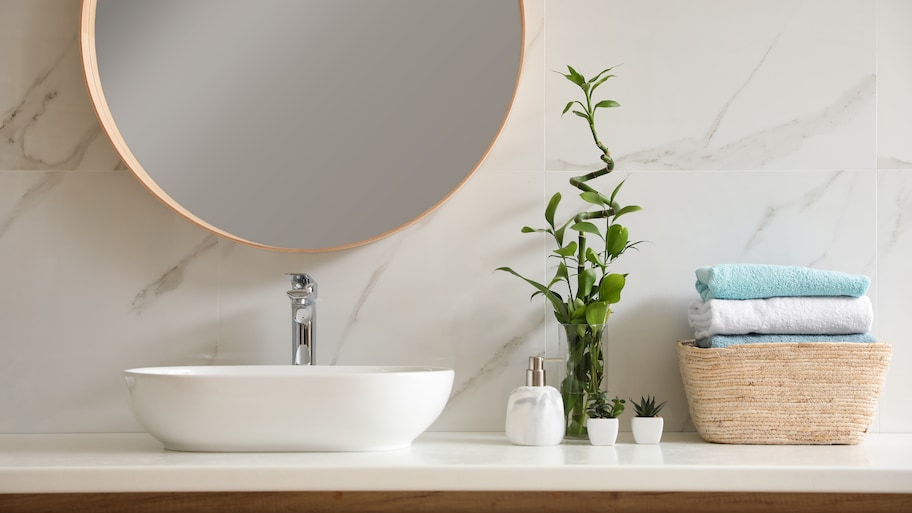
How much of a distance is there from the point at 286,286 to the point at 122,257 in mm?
300

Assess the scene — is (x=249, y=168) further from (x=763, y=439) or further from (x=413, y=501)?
(x=763, y=439)

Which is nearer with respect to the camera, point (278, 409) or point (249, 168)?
point (278, 409)

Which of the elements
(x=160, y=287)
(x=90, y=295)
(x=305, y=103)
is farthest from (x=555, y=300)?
(x=90, y=295)

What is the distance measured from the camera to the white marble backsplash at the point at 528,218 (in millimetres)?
1468

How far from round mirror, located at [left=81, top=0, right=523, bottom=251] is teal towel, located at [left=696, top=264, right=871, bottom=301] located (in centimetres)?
47

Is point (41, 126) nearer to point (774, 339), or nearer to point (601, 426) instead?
point (601, 426)

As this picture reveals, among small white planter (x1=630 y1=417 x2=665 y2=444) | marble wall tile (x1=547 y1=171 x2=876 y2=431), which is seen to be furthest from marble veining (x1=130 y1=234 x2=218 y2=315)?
small white planter (x1=630 y1=417 x2=665 y2=444)

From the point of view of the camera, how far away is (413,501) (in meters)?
1.01

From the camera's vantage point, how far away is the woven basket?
1.28m

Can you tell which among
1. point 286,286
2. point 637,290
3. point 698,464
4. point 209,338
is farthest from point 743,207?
point 209,338

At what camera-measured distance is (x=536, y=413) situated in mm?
1229

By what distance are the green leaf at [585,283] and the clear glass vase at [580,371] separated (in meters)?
0.06

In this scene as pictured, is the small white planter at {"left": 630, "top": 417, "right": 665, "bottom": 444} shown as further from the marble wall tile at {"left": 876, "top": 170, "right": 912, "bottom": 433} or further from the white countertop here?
the marble wall tile at {"left": 876, "top": 170, "right": 912, "bottom": 433}

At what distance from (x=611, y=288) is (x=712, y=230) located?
0.29 meters
